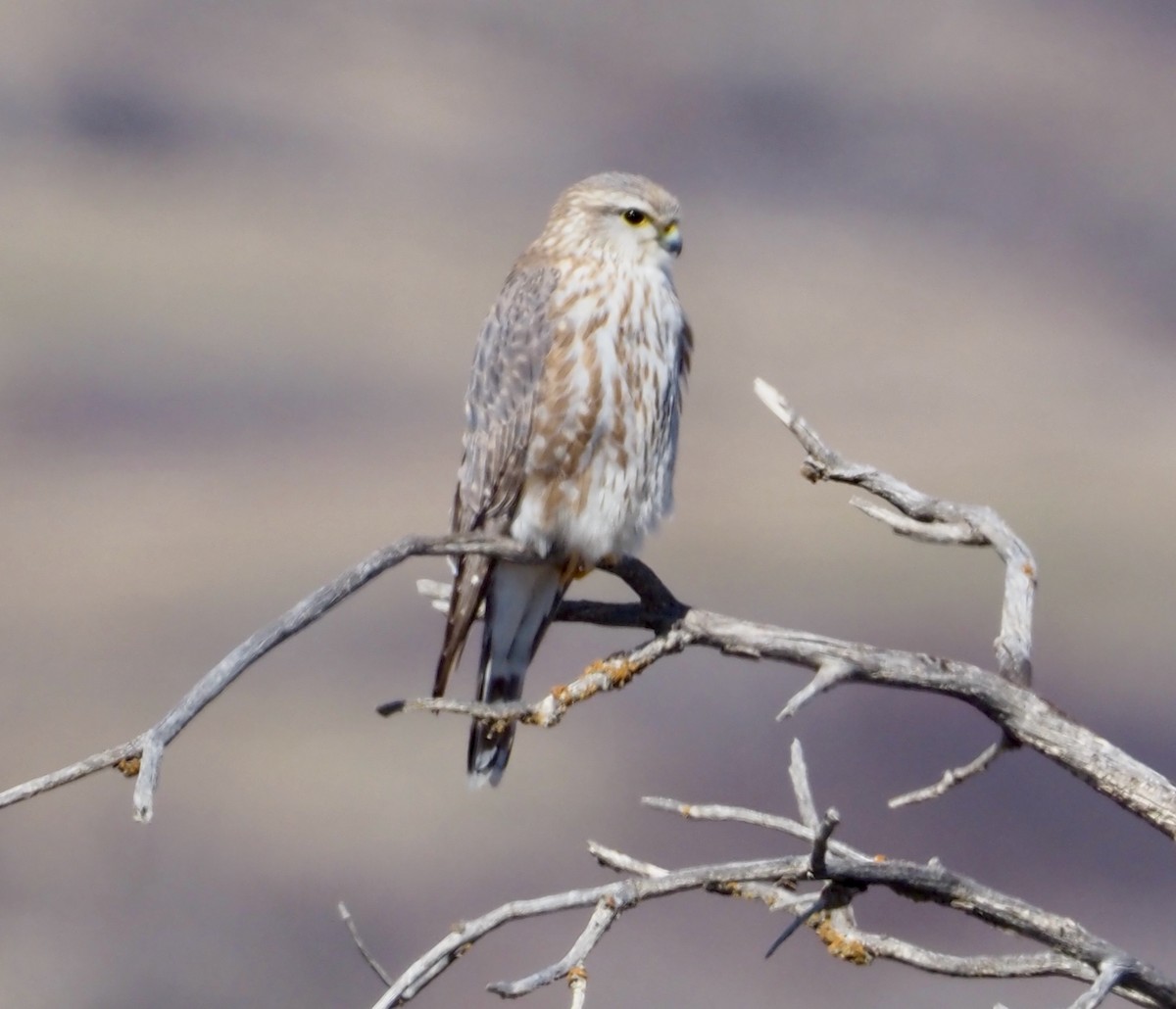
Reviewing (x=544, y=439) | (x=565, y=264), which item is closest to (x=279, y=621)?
(x=544, y=439)

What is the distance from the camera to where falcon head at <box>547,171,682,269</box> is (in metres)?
3.38

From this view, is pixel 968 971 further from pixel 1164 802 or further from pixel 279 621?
pixel 279 621

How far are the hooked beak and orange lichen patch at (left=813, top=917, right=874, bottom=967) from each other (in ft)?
5.59

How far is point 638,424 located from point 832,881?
145cm

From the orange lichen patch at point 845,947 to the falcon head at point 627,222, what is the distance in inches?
66.0

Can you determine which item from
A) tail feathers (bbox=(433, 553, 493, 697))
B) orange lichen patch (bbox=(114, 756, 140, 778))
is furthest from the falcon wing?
→ orange lichen patch (bbox=(114, 756, 140, 778))

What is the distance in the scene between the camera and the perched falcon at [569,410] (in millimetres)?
3225

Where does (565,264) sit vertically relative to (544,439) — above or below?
above

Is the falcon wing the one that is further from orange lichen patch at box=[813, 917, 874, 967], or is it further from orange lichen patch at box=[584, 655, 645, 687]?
orange lichen patch at box=[813, 917, 874, 967]

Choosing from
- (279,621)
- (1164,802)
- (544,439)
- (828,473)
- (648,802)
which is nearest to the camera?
(279,621)

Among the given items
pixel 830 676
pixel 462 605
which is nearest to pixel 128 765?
pixel 830 676

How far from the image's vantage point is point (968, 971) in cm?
192

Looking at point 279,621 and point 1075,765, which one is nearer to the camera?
point 279,621

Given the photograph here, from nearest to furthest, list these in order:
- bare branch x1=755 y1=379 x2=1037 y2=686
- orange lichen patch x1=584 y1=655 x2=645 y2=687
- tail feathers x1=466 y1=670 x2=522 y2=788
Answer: bare branch x1=755 y1=379 x2=1037 y2=686
orange lichen patch x1=584 y1=655 x2=645 y2=687
tail feathers x1=466 y1=670 x2=522 y2=788
